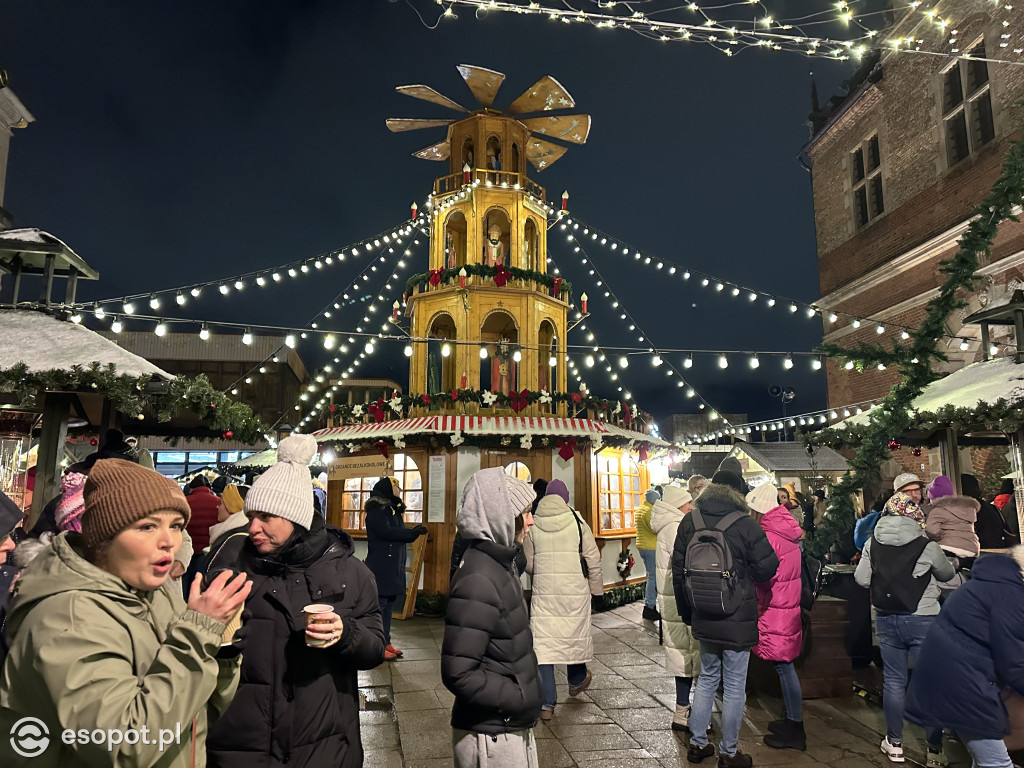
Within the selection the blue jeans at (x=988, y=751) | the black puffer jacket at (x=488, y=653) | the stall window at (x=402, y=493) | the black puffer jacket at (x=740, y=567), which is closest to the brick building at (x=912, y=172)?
the black puffer jacket at (x=740, y=567)

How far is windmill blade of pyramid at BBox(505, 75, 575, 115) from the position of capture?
13.8 m

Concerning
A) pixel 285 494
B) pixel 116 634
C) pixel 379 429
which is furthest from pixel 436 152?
pixel 116 634

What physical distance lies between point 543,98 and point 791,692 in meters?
12.8

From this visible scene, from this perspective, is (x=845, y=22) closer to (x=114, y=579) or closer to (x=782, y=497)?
(x=782, y=497)

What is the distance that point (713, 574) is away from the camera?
14.5ft

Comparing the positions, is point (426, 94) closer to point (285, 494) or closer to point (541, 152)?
point (541, 152)

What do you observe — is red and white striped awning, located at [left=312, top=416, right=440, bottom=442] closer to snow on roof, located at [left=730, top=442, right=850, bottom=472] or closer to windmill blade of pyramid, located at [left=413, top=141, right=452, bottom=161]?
windmill blade of pyramid, located at [left=413, top=141, right=452, bottom=161]

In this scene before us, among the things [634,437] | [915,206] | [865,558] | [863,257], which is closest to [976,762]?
[865,558]

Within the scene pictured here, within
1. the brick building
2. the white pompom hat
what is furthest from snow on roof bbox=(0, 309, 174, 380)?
the brick building

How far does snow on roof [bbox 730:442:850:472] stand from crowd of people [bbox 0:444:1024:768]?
15.2 metres

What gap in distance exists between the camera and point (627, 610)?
36.4ft

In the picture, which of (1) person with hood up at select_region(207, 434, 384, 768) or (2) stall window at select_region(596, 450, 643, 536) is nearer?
(1) person with hood up at select_region(207, 434, 384, 768)

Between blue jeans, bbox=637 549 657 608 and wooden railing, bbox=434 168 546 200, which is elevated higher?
wooden railing, bbox=434 168 546 200

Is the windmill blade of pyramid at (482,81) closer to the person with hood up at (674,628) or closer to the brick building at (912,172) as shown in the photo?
the brick building at (912,172)
